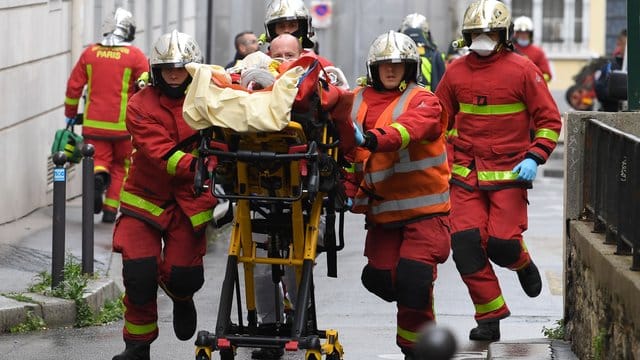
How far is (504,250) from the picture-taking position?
995cm

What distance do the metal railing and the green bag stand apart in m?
6.96

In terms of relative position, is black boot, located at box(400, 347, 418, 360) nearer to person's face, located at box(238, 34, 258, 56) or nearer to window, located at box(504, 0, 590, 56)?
person's face, located at box(238, 34, 258, 56)

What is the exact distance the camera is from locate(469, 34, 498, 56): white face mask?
996 centimetres

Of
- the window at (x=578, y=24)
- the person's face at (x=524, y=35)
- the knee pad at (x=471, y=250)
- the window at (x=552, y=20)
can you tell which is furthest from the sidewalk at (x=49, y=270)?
the window at (x=578, y=24)

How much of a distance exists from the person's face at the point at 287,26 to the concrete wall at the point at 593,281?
1825 millimetres

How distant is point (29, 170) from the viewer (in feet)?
50.9

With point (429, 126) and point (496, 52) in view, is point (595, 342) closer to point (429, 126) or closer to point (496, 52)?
point (429, 126)

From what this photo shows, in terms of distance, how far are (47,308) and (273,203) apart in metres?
3.21

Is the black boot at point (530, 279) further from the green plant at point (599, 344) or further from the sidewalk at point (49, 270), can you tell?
the green plant at point (599, 344)

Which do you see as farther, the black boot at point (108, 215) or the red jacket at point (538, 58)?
the red jacket at point (538, 58)

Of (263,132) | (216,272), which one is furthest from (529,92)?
(216,272)

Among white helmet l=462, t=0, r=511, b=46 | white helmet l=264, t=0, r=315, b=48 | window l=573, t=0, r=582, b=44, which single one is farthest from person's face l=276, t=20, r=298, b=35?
window l=573, t=0, r=582, b=44

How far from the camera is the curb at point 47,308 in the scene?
10.3 meters

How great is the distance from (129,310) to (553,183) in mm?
14620
